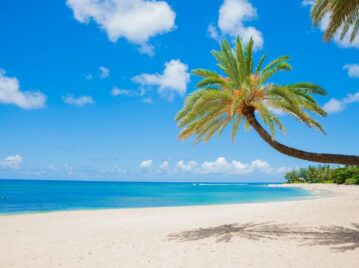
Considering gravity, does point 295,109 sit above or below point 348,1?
below

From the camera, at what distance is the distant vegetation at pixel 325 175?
91.0m

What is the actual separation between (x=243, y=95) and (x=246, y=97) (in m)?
0.64

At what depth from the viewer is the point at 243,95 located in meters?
12.1

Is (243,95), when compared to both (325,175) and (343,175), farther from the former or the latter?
(325,175)

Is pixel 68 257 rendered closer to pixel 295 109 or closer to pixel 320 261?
pixel 320 261

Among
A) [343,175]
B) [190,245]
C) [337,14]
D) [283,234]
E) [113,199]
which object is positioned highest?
[337,14]

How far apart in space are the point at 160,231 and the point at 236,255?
5467 millimetres

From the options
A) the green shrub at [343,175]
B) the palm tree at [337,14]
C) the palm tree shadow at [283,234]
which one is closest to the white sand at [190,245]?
the palm tree shadow at [283,234]

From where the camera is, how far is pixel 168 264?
896cm

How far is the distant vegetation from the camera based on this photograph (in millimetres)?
90969

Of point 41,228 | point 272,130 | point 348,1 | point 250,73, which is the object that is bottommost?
point 41,228

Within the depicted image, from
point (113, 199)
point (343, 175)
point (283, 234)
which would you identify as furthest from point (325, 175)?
point (283, 234)

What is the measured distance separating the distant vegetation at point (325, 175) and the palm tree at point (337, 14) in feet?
275

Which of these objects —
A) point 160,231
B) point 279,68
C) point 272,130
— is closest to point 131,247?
point 160,231
